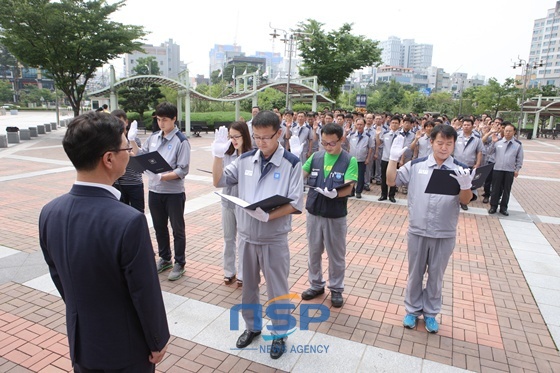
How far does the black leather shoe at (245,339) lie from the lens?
3.18 metres

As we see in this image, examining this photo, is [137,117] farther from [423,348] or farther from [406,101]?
[406,101]

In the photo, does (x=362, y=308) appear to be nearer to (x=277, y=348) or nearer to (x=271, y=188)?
(x=277, y=348)

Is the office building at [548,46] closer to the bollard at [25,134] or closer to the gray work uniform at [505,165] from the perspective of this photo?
the gray work uniform at [505,165]

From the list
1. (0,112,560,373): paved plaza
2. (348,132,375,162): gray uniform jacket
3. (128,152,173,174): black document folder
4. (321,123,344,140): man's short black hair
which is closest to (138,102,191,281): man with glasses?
(128,152,173,174): black document folder

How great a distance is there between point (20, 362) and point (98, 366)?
5.97 ft

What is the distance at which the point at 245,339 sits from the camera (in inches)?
126

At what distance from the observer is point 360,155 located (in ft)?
29.3

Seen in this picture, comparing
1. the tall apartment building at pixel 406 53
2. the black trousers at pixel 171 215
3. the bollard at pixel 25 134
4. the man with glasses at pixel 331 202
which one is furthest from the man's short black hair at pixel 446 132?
the tall apartment building at pixel 406 53

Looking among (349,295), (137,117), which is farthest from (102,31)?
(349,295)

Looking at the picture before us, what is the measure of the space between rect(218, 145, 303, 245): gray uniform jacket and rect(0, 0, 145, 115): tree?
62.3ft

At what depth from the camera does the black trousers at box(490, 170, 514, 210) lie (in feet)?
25.3

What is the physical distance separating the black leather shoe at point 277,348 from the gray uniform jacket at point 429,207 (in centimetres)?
152

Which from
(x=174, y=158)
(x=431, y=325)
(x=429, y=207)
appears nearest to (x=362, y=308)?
(x=431, y=325)

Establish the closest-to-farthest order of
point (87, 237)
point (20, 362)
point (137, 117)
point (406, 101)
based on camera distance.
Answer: point (87, 237) < point (20, 362) < point (137, 117) < point (406, 101)
